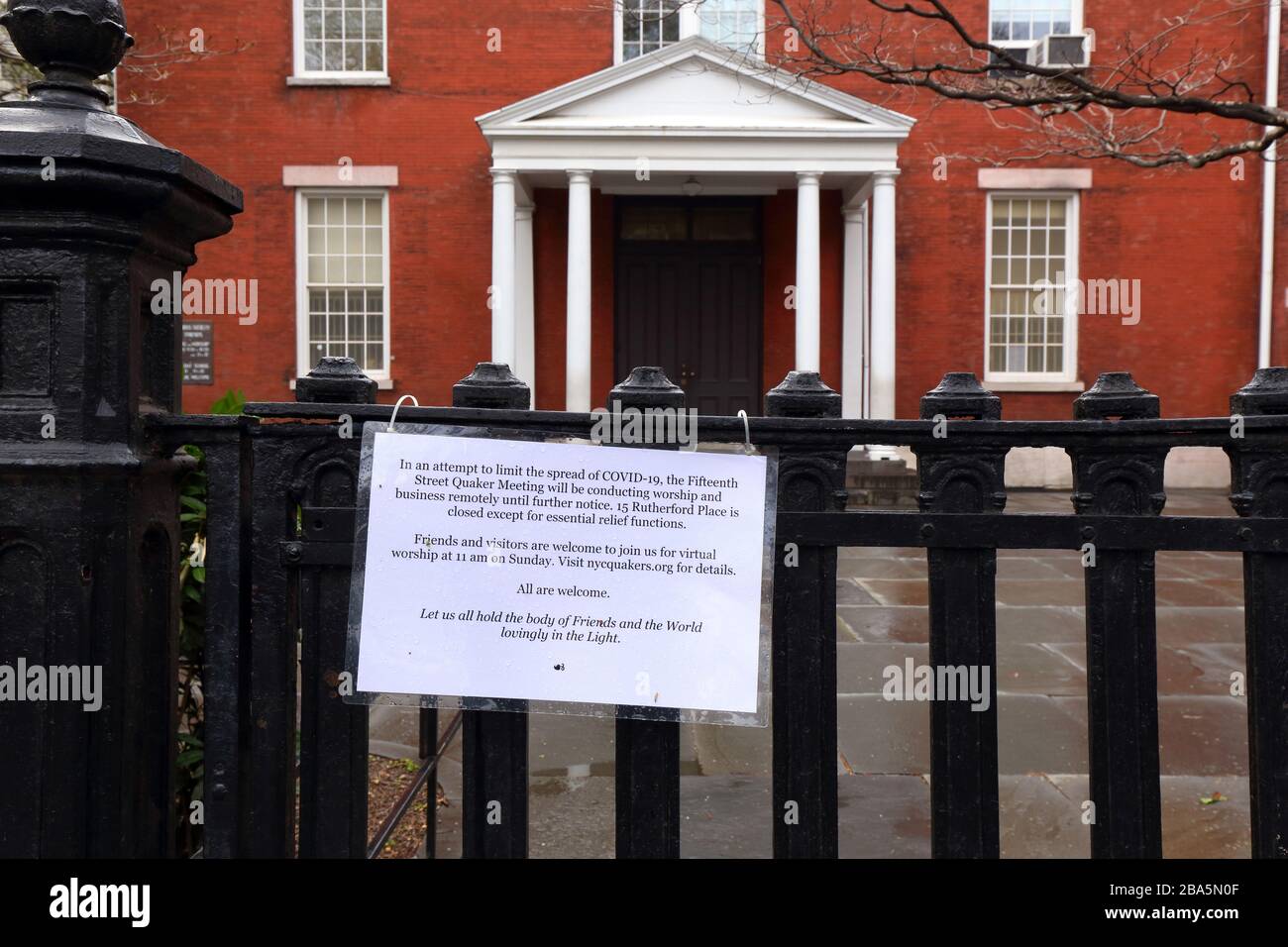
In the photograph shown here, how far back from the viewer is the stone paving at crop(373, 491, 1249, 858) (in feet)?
12.7

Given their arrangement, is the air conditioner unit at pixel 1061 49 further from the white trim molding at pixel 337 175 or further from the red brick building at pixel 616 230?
the white trim molding at pixel 337 175

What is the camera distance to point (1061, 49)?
16250 mm

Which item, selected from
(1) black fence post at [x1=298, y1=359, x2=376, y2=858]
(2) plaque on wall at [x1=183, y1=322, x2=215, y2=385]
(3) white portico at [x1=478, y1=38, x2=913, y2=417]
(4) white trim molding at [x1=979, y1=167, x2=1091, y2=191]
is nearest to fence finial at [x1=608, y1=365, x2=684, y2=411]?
(1) black fence post at [x1=298, y1=359, x2=376, y2=858]

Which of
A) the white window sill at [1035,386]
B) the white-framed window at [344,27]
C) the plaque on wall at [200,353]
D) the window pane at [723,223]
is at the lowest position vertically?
the white window sill at [1035,386]

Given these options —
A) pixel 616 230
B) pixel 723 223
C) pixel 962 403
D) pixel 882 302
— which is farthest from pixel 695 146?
pixel 962 403

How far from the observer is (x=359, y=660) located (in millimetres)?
2061

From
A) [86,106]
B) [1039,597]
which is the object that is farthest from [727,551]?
[1039,597]

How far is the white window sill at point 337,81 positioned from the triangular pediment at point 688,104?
285 centimetres

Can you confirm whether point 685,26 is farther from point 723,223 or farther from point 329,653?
point 329,653

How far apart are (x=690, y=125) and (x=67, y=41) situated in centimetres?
1343

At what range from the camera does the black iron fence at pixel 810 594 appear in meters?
2.12

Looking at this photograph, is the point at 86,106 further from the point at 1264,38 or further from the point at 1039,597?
the point at 1264,38

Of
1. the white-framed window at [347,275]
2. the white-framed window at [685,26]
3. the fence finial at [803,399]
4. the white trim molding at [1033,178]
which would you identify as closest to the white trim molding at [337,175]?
the white-framed window at [347,275]

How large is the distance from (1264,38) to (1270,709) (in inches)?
723
